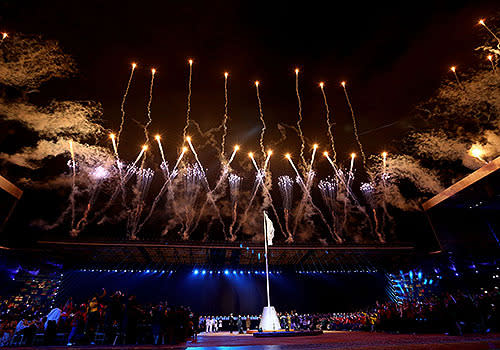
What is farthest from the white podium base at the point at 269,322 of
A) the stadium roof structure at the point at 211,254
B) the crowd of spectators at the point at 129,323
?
the stadium roof structure at the point at 211,254

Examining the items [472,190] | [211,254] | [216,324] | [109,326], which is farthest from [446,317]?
[216,324]

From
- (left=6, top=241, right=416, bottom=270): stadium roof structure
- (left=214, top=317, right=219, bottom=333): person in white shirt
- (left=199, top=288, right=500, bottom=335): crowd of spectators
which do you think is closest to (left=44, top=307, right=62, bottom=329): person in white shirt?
(left=6, top=241, right=416, bottom=270): stadium roof structure

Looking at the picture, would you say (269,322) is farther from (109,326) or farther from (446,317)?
(446,317)

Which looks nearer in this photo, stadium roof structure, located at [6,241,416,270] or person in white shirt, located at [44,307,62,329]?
A: person in white shirt, located at [44,307,62,329]

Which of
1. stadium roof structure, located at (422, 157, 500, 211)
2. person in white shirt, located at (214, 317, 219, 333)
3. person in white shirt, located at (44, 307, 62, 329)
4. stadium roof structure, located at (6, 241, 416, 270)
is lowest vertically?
person in white shirt, located at (214, 317, 219, 333)

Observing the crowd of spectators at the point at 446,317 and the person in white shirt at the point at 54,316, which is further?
the crowd of spectators at the point at 446,317

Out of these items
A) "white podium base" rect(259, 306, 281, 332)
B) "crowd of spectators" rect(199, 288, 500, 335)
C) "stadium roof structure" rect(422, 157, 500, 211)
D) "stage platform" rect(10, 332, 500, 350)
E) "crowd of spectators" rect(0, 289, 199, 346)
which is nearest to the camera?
"stage platform" rect(10, 332, 500, 350)

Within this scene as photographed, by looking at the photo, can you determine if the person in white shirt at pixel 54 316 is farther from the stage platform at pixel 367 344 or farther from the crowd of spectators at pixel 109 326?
the stage platform at pixel 367 344

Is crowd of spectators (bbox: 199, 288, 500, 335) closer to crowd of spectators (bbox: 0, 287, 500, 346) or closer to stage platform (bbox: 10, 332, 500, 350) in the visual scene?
crowd of spectators (bbox: 0, 287, 500, 346)

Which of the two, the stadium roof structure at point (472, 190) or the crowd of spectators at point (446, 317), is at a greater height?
the stadium roof structure at point (472, 190)

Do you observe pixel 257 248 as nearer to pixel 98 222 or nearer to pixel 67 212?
pixel 98 222

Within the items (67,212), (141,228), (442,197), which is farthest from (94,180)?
(442,197)

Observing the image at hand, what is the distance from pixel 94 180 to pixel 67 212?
368 centimetres

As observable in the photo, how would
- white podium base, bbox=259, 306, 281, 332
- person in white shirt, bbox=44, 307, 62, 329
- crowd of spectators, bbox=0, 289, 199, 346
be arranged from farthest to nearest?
white podium base, bbox=259, 306, 281, 332 → person in white shirt, bbox=44, 307, 62, 329 → crowd of spectators, bbox=0, 289, 199, 346
